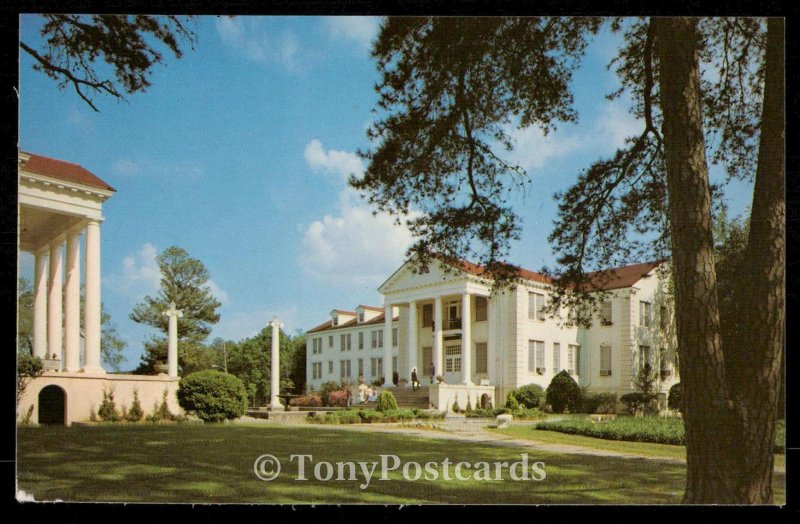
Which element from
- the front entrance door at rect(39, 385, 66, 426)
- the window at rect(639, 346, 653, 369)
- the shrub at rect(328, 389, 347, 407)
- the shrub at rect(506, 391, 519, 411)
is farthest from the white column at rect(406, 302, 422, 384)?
the front entrance door at rect(39, 385, 66, 426)

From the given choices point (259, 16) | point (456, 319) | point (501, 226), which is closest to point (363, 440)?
point (456, 319)

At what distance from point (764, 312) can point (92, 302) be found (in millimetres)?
6899

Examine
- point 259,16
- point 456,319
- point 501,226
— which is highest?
point 259,16

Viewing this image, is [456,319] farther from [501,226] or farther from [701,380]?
[701,380]

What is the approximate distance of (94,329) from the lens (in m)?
7.77

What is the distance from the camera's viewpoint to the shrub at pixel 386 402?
8062 mm

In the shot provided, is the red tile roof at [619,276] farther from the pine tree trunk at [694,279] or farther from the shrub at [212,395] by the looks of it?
the shrub at [212,395]

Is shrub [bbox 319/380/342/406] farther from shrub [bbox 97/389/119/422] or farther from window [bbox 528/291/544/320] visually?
window [bbox 528/291/544/320]

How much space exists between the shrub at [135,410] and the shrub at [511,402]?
4.14 metres

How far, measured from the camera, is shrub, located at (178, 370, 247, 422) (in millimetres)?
7914

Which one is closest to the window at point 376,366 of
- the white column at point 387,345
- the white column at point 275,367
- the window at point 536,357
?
the white column at point 387,345

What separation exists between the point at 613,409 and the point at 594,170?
8.89 feet

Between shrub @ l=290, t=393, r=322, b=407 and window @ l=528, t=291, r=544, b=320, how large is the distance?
8.67 feet

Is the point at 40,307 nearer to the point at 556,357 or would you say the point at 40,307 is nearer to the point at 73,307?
the point at 73,307
